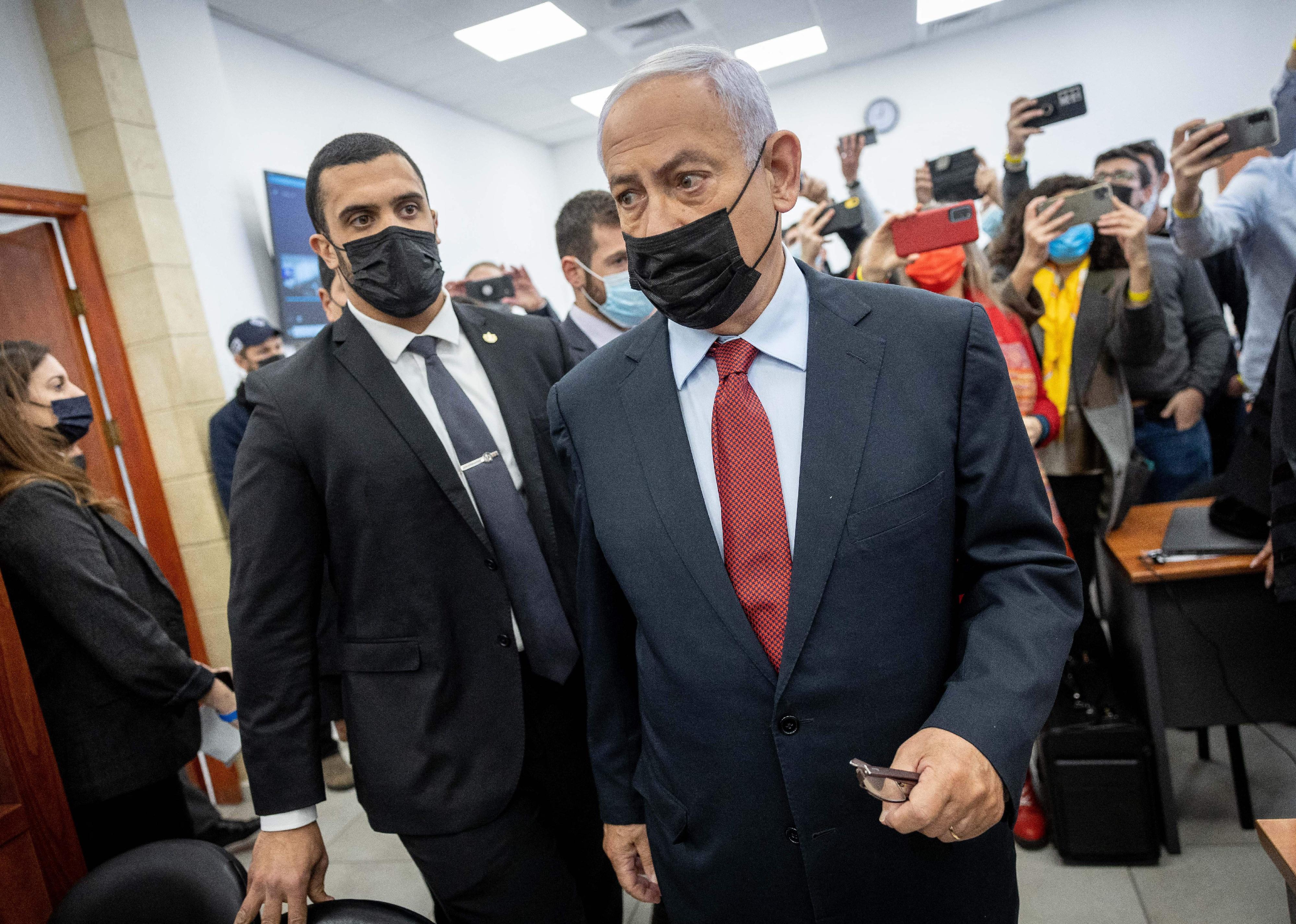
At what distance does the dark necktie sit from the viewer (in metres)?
1.37

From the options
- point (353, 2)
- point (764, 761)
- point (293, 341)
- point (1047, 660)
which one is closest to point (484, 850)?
point (764, 761)

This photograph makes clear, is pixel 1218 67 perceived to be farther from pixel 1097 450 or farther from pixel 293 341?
pixel 293 341

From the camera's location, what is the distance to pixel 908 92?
7027 mm

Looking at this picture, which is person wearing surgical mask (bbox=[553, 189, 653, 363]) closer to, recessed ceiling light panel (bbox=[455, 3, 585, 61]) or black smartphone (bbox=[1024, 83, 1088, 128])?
black smartphone (bbox=[1024, 83, 1088, 128])

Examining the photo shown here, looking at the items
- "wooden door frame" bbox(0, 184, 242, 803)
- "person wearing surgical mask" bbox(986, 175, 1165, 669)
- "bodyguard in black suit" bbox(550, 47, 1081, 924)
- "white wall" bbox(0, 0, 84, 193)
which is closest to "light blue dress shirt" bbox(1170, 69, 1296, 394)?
"person wearing surgical mask" bbox(986, 175, 1165, 669)

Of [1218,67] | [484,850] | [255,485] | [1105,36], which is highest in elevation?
[1105,36]

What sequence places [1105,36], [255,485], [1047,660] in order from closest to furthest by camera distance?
1. [1047,660]
2. [255,485]
3. [1105,36]

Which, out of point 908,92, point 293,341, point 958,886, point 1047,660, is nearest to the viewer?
point 1047,660

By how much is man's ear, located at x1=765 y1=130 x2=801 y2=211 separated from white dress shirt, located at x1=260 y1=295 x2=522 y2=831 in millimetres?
641

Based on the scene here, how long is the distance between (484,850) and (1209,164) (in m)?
2.78

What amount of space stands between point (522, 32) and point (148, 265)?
3.03m

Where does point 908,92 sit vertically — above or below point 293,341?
above

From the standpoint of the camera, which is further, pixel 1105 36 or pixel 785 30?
pixel 1105 36

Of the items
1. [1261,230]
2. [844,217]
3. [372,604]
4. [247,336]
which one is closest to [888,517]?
[372,604]
